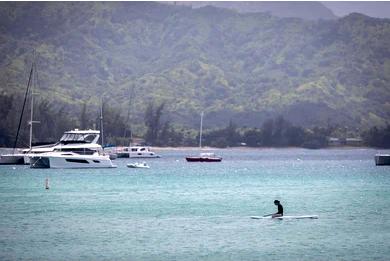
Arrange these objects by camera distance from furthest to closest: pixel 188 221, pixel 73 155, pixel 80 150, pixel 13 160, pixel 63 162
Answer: pixel 13 160, pixel 80 150, pixel 73 155, pixel 63 162, pixel 188 221

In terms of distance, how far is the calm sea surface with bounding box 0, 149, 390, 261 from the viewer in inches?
2283

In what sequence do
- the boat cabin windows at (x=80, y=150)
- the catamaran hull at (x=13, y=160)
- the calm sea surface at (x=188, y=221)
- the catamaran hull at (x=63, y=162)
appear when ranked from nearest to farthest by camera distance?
the calm sea surface at (x=188, y=221), the catamaran hull at (x=63, y=162), the boat cabin windows at (x=80, y=150), the catamaran hull at (x=13, y=160)

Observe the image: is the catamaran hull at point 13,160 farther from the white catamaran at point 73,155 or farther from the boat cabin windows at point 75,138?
the boat cabin windows at point 75,138

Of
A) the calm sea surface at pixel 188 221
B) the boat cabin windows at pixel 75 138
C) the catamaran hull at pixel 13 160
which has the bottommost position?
the calm sea surface at pixel 188 221

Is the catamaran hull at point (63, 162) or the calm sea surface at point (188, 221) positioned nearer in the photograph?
the calm sea surface at point (188, 221)

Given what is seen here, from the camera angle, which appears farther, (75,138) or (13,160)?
(13,160)

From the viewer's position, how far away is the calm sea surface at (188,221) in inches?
2283

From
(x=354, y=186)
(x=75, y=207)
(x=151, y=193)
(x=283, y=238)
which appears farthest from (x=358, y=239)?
(x=354, y=186)

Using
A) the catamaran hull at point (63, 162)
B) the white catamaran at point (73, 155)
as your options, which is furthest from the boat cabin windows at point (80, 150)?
the catamaran hull at point (63, 162)

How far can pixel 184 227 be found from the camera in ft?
230

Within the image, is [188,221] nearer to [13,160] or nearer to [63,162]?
[63,162]

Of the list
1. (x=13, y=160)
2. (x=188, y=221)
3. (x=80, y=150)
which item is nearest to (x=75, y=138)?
(x=80, y=150)

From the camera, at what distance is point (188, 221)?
243 ft

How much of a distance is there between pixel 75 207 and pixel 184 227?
1861 cm
